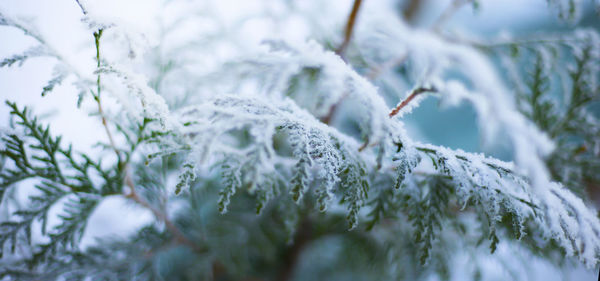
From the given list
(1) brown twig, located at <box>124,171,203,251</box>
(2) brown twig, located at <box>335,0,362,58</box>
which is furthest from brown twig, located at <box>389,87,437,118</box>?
(1) brown twig, located at <box>124,171,203,251</box>

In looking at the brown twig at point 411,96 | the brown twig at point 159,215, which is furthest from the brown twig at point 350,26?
the brown twig at point 159,215

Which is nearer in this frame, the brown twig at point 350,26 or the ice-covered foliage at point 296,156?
the ice-covered foliage at point 296,156

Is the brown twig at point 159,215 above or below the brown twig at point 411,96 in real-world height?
below

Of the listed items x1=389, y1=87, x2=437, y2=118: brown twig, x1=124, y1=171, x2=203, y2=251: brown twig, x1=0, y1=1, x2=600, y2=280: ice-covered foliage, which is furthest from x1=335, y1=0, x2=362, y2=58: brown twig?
x1=124, y1=171, x2=203, y2=251: brown twig

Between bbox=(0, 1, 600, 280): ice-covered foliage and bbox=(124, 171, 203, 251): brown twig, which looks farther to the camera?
bbox=(124, 171, 203, 251): brown twig

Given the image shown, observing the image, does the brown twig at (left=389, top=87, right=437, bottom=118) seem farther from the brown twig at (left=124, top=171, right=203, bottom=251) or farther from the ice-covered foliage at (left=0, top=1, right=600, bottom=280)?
the brown twig at (left=124, top=171, right=203, bottom=251)

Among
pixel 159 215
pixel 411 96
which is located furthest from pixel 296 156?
pixel 159 215

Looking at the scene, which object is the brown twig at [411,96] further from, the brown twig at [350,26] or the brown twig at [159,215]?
the brown twig at [159,215]

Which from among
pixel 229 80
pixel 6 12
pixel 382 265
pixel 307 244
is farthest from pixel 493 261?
pixel 6 12

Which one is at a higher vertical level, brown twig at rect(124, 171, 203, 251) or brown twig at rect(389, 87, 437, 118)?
brown twig at rect(389, 87, 437, 118)

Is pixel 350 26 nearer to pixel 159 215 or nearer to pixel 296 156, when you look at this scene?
pixel 296 156
